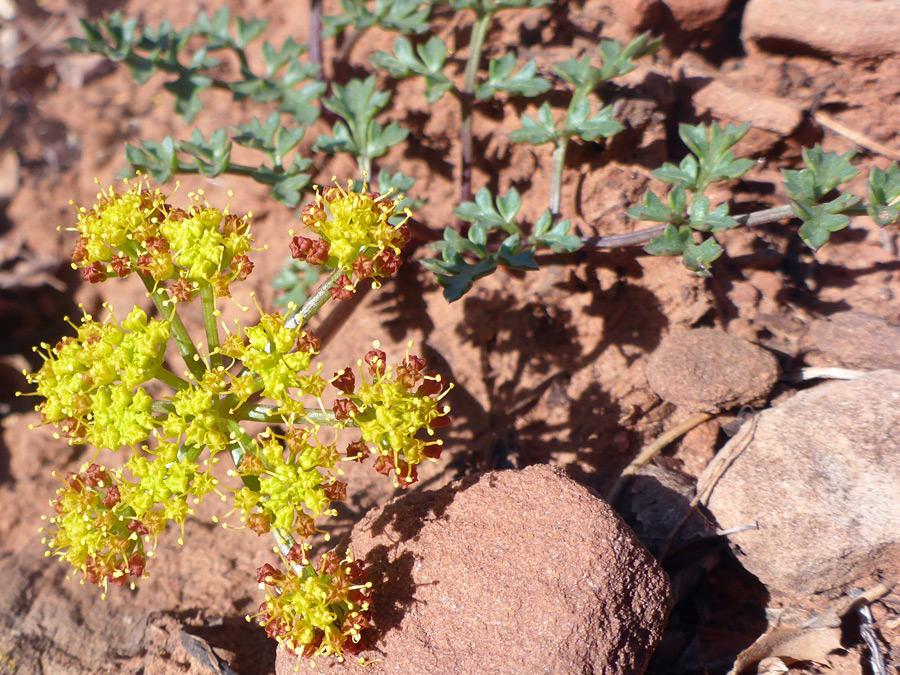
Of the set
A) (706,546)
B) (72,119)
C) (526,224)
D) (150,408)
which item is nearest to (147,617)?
(150,408)

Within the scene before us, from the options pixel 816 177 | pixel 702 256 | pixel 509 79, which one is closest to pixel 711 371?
pixel 702 256

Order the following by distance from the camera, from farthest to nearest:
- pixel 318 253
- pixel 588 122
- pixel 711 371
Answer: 1. pixel 588 122
2. pixel 711 371
3. pixel 318 253

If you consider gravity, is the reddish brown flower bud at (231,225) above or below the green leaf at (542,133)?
above

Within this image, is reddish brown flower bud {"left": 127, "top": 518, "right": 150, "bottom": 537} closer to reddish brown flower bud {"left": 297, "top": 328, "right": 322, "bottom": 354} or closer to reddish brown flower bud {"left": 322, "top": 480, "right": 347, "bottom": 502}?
reddish brown flower bud {"left": 322, "top": 480, "right": 347, "bottom": 502}

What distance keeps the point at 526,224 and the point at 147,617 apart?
273 centimetres

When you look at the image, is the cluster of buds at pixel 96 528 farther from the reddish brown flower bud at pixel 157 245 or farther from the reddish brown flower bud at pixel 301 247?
the reddish brown flower bud at pixel 301 247

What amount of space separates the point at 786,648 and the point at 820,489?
1.96ft

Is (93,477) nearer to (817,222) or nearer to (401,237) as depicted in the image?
(401,237)

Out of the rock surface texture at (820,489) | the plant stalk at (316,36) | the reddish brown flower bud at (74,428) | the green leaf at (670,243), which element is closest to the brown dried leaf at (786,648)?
the rock surface texture at (820,489)

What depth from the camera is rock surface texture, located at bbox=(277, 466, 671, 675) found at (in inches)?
86.0

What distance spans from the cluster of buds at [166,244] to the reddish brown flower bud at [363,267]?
43cm

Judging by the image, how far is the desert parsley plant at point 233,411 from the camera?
2.29 m

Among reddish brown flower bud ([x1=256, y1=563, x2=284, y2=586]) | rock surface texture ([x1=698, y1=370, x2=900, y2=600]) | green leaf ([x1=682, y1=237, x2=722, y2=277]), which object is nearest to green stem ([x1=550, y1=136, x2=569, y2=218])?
green leaf ([x1=682, y1=237, x2=722, y2=277])

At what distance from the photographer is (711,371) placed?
117 inches
